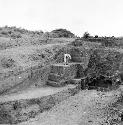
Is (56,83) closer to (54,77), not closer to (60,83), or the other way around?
(60,83)

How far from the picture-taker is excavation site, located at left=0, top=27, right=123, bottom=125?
1157cm

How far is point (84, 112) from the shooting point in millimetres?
12289

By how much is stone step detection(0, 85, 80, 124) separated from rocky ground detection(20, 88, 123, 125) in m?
0.29

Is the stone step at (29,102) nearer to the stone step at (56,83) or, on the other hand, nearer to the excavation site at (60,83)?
the excavation site at (60,83)

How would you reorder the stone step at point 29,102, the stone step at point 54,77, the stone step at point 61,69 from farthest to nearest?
1. the stone step at point 61,69
2. the stone step at point 54,77
3. the stone step at point 29,102

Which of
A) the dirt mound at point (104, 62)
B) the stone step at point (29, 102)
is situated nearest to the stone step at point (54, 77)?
the stone step at point (29, 102)

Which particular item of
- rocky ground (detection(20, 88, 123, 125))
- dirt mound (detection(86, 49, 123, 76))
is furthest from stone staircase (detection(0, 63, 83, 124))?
dirt mound (detection(86, 49, 123, 76))

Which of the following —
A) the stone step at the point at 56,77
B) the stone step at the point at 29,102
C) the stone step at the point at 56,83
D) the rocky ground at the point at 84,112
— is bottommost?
the rocky ground at the point at 84,112

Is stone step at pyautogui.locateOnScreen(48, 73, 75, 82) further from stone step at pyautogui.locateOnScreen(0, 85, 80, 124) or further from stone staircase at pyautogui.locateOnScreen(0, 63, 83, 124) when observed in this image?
stone step at pyautogui.locateOnScreen(0, 85, 80, 124)

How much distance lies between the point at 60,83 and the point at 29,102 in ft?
10.6

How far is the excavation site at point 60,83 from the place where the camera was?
1157cm

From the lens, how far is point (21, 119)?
Result: 11.3 metres

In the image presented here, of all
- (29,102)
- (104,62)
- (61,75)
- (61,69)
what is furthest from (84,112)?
(104,62)

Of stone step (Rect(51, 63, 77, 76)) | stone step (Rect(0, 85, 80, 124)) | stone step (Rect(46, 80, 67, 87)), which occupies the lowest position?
stone step (Rect(0, 85, 80, 124))
